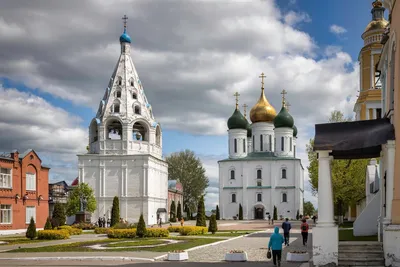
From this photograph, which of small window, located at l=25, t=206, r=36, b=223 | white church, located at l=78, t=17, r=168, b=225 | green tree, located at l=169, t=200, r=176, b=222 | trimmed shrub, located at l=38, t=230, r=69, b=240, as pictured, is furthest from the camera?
green tree, located at l=169, t=200, r=176, b=222

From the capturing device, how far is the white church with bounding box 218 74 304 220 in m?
81.5

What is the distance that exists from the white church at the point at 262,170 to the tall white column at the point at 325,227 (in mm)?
64414

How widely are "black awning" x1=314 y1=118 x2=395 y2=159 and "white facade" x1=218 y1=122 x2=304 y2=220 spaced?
64684mm

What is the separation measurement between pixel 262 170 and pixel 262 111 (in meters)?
9.18

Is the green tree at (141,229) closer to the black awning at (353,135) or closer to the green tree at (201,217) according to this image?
the green tree at (201,217)

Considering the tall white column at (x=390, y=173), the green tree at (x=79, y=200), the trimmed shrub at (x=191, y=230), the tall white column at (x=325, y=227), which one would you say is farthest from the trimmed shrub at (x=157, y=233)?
the green tree at (x=79, y=200)

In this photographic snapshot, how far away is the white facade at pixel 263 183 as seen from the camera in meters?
81.2

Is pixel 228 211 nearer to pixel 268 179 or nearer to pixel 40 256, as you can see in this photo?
pixel 268 179

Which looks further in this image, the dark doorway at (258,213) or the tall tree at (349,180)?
the dark doorway at (258,213)

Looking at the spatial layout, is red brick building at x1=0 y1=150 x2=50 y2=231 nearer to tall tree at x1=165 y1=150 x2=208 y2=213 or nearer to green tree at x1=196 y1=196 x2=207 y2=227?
green tree at x1=196 y1=196 x2=207 y2=227

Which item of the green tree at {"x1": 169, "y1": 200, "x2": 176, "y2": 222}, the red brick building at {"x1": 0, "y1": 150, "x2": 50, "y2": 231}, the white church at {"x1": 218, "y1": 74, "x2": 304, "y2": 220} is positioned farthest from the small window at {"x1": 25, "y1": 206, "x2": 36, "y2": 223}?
the white church at {"x1": 218, "y1": 74, "x2": 304, "y2": 220}

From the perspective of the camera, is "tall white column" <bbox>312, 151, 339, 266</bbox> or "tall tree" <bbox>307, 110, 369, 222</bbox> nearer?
"tall white column" <bbox>312, 151, 339, 266</bbox>

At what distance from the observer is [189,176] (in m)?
88.0

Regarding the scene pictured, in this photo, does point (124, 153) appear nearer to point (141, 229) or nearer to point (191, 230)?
point (191, 230)
